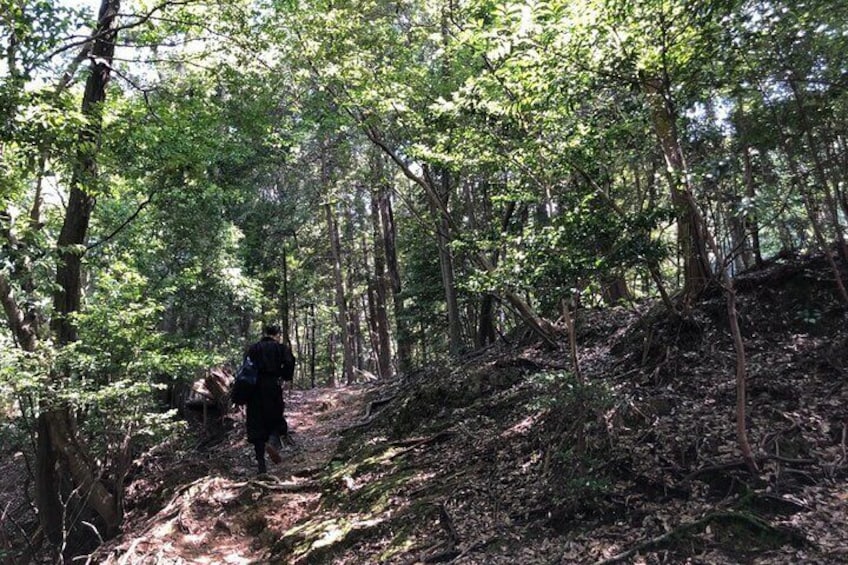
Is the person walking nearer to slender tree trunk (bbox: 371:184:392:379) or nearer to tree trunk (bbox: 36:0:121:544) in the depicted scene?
tree trunk (bbox: 36:0:121:544)

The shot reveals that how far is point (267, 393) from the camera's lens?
26.9ft

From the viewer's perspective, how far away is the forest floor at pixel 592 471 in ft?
13.8

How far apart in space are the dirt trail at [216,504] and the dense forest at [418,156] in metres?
0.68

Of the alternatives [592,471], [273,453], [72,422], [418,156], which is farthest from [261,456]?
[418,156]

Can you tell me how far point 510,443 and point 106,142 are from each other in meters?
6.46

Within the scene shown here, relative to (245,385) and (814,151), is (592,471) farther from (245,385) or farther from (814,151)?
(245,385)

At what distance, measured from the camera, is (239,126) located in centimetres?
1066

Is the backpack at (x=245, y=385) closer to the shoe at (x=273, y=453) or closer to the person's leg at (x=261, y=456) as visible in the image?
the person's leg at (x=261, y=456)

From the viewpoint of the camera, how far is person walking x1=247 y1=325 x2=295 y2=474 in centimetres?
815

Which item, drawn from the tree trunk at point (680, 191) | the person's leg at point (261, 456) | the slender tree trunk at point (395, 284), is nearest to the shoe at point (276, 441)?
the person's leg at point (261, 456)

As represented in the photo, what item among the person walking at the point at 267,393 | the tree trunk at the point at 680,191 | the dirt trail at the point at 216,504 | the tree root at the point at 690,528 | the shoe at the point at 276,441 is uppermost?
the tree trunk at the point at 680,191

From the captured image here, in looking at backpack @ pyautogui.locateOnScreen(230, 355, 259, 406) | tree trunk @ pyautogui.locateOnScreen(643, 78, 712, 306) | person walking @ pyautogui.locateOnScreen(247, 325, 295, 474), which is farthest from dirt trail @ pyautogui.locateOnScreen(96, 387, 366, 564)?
tree trunk @ pyautogui.locateOnScreen(643, 78, 712, 306)

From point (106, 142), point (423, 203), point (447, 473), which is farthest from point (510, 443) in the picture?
point (423, 203)

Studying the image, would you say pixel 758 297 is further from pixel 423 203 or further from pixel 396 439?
pixel 423 203
